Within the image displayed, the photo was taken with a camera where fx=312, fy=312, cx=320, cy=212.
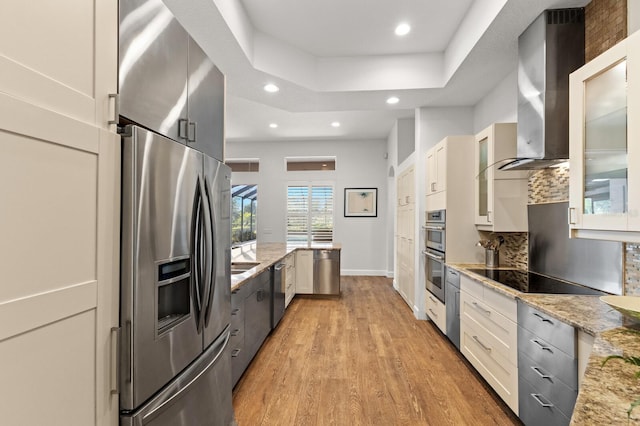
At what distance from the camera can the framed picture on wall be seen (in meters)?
7.19

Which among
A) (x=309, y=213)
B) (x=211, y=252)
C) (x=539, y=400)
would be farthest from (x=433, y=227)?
(x=309, y=213)

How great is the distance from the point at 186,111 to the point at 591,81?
208 cm

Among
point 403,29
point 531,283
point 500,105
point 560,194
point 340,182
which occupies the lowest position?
point 531,283

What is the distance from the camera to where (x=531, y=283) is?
7.62ft

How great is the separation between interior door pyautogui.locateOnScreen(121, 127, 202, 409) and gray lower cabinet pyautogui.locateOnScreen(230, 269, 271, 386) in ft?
3.26

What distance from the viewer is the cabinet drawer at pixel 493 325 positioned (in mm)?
2035

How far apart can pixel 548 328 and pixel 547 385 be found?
1.00 ft

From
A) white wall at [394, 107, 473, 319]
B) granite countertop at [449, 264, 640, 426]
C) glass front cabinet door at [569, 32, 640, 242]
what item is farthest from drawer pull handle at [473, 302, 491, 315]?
white wall at [394, 107, 473, 319]

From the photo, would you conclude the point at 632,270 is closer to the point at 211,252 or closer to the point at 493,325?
the point at 493,325

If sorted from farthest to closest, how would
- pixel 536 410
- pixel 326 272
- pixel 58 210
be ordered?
pixel 326 272
pixel 536 410
pixel 58 210

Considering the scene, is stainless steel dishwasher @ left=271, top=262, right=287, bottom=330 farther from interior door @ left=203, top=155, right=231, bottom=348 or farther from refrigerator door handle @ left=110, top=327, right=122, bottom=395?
refrigerator door handle @ left=110, top=327, right=122, bottom=395

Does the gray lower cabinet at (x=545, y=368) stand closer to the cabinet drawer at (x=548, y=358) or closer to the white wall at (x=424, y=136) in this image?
the cabinet drawer at (x=548, y=358)

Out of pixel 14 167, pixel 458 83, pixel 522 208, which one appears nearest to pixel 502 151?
pixel 522 208

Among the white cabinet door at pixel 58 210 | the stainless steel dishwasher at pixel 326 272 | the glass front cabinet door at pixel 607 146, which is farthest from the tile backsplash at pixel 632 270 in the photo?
the stainless steel dishwasher at pixel 326 272
